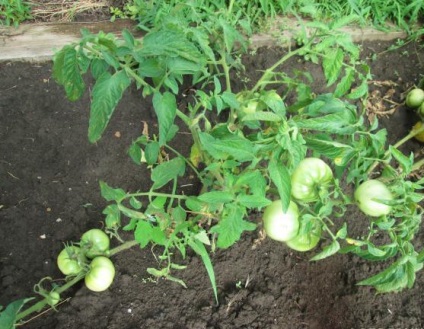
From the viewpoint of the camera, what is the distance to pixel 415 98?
223 centimetres

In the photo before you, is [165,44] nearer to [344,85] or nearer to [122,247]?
[344,85]

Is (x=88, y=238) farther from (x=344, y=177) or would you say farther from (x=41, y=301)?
(x=344, y=177)

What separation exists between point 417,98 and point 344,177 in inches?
23.0

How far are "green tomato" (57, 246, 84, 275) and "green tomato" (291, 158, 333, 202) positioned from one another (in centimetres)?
80

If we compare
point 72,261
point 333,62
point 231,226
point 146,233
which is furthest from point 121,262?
point 333,62

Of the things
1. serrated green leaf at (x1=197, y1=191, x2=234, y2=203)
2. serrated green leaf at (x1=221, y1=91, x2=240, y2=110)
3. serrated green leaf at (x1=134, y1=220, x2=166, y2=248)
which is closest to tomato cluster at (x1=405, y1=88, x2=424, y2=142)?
serrated green leaf at (x1=221, y1=91, x2=240, y2=110)

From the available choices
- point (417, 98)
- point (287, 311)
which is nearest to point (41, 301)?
point (287, 311)

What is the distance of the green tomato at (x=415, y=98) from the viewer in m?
2.22

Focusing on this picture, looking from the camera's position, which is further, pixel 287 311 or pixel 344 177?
pixel 344 177

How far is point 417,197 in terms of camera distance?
122 centimetres

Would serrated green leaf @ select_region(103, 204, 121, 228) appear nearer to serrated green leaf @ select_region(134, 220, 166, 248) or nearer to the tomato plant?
the tomato plant

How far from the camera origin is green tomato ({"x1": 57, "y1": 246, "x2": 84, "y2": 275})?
1.61 m

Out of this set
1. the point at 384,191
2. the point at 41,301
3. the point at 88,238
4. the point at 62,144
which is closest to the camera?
the point at 384,191

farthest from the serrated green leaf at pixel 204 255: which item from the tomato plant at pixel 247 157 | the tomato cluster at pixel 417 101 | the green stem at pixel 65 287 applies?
the tomato cluster at pixel 417 101
